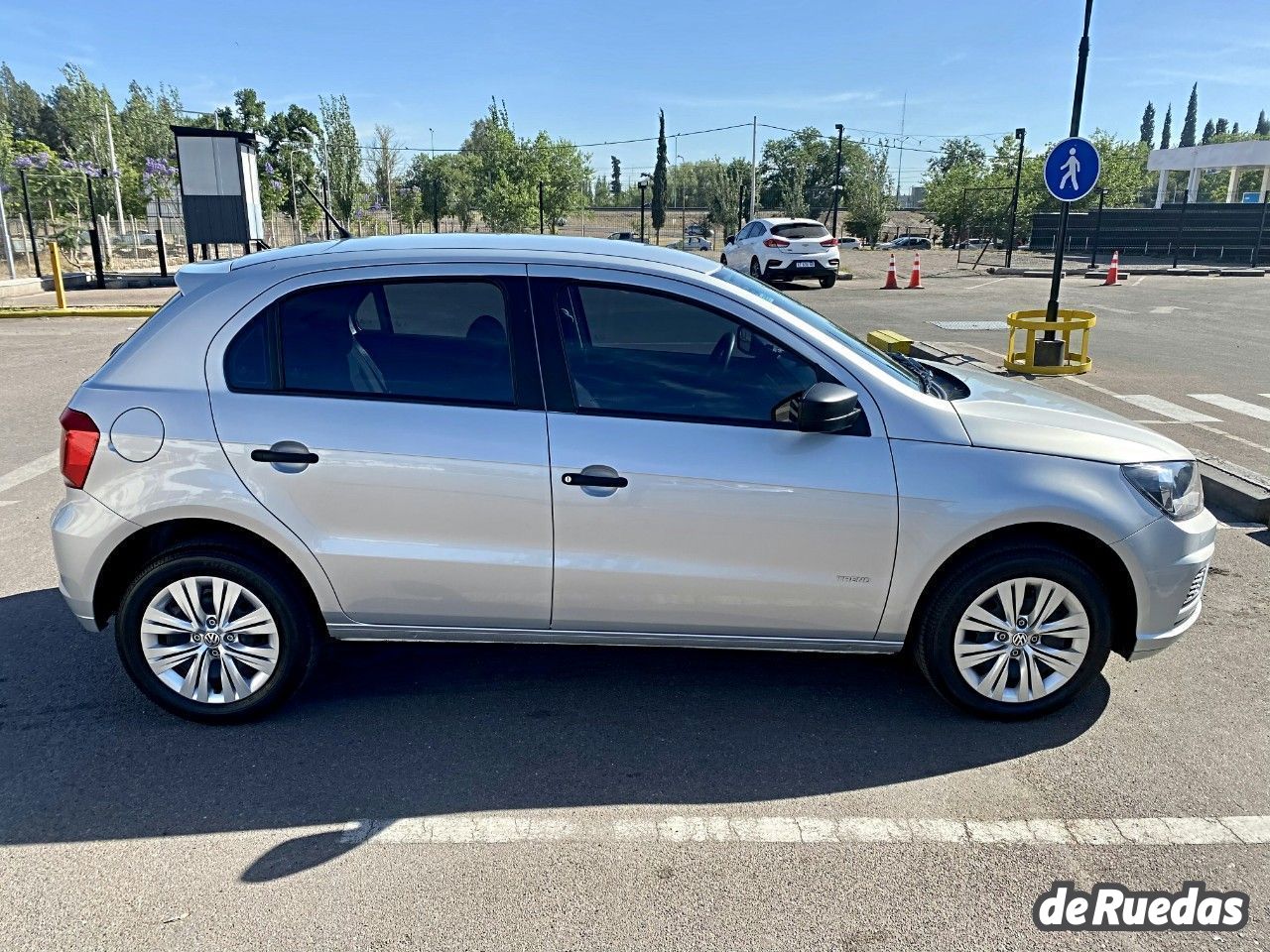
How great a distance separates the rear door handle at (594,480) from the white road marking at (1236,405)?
8059 mm

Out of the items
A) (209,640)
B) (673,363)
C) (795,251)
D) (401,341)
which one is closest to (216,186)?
(795,251)

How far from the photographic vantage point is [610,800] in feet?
10.3

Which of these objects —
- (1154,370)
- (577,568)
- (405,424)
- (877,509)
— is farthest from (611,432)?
(1154,370)

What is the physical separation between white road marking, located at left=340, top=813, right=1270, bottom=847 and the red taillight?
5.41ft

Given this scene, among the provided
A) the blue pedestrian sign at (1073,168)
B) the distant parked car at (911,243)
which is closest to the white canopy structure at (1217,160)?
the distant parked car at (911,243)

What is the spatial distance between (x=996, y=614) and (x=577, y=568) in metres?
1.59

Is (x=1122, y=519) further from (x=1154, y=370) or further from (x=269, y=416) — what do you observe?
(x=1154, y=370)

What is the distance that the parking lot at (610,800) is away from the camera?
8.56 feet

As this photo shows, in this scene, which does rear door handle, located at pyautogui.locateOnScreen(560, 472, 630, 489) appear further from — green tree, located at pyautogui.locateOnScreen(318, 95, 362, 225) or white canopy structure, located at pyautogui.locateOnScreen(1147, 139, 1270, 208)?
white canopy structure, located at pyautogui.locateOnScreen(1147, 139, 1270, 208)

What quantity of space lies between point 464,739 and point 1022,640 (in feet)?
7.08

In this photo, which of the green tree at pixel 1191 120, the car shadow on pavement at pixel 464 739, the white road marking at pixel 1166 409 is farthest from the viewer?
the green tree at pixel 1191 120

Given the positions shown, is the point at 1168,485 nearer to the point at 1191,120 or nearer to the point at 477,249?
the point at 477,249

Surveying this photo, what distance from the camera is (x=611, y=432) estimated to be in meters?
3.30

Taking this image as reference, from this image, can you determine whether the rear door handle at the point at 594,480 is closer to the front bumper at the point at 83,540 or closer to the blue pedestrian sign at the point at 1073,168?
the front bumper at the point at 83,540
